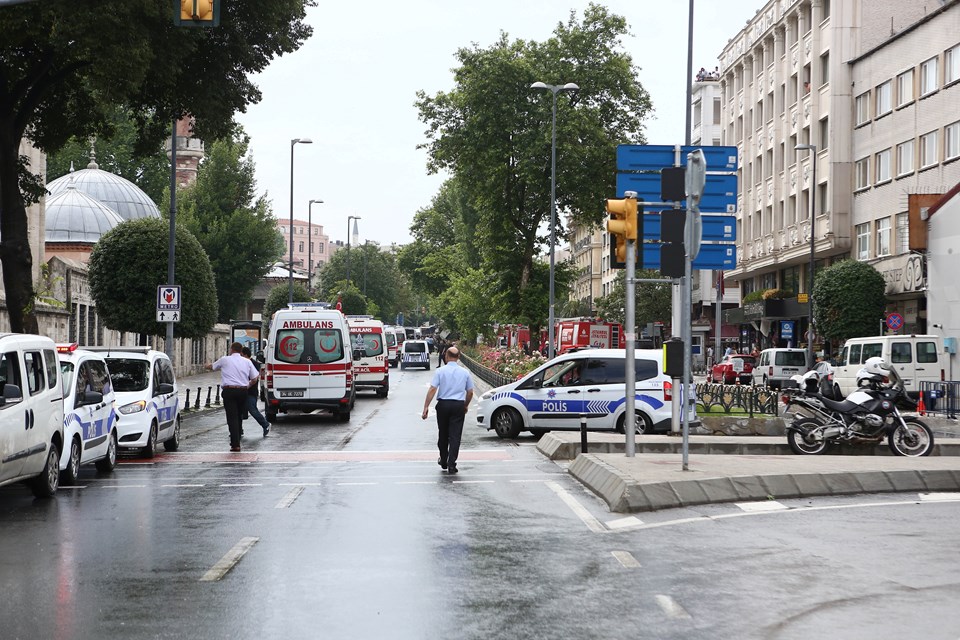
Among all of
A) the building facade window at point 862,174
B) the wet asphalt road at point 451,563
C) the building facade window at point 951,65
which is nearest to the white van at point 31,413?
the wet asphalt road at point 451,563

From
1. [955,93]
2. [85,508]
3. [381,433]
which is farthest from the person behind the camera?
[955,93]

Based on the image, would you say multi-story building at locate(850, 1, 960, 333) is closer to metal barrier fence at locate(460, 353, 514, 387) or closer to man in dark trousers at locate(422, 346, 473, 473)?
metal barrier fence at locate(460, 353, 514, 387)

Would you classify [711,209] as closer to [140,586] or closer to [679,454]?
[679,454]

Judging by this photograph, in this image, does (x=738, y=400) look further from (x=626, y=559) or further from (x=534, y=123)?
(x=534, y=123)

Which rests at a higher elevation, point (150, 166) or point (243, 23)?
point (150, 166)

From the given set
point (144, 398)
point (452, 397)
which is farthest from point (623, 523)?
point (144, 398)

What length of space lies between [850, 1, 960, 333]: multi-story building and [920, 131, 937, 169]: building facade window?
0.03 metres

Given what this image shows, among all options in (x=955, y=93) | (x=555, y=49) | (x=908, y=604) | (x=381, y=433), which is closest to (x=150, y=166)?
(x=555, y=49)

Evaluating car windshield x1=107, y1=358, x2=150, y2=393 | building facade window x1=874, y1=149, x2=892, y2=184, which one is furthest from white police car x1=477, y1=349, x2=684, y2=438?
building facade window x1=874, y1=149, x2=892, y2=184

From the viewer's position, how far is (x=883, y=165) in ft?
164

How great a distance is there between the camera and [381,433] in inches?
1025

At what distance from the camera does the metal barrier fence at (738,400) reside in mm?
25516

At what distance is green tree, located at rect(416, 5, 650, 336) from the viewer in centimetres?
5428

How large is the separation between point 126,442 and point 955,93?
34453mm
